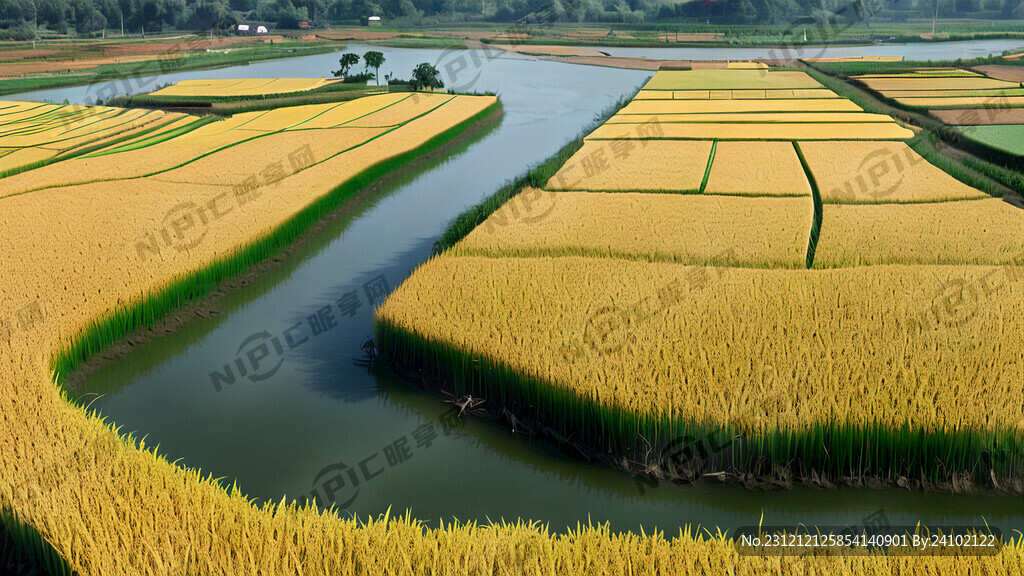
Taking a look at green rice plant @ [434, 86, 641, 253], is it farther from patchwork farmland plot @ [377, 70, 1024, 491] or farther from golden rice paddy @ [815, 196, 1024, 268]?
golden rice paddy @ [815, 196, 1024, 268]

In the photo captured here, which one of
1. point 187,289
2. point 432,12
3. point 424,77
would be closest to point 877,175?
point 187,289

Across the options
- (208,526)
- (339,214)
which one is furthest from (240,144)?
(208,526)

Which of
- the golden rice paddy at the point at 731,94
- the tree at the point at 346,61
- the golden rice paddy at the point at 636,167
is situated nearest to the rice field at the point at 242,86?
the tree at the point at 346,61

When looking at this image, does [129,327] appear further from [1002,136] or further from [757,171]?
[1002,136]

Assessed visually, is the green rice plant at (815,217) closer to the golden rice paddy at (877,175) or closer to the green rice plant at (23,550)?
the golden rice paddy at (877,175)

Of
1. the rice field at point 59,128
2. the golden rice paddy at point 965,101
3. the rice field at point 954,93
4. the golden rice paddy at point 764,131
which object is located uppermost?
the rice field at point 59,128

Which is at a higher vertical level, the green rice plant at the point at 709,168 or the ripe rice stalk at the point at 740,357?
the ripe rice stalk at the point at 740,357

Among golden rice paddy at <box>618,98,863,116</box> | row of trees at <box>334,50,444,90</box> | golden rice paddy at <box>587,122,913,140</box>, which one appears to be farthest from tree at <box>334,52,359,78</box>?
golden rice paddy at <box>587,122,913,140</box>

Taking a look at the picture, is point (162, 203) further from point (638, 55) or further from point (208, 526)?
point (638, 55)
